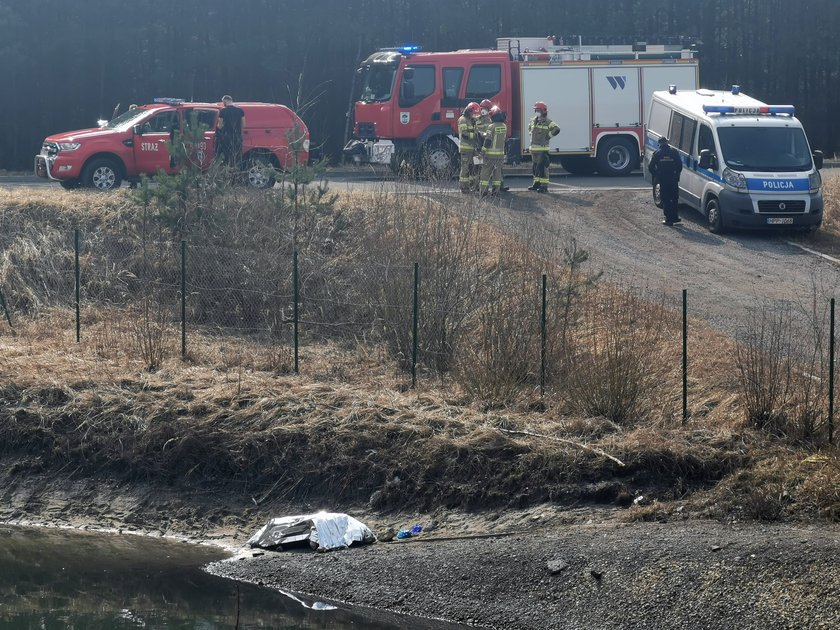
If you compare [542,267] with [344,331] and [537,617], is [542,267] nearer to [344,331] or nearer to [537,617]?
[344,331]

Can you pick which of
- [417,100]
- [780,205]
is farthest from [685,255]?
[417,100]

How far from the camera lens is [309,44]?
30.3 metres

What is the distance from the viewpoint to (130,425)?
12.0 meters

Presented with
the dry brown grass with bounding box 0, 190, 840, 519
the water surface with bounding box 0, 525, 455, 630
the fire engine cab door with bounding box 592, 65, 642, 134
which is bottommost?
the water surface with bounding box 0, 525, 455, 630

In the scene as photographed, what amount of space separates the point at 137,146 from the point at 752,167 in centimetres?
1027

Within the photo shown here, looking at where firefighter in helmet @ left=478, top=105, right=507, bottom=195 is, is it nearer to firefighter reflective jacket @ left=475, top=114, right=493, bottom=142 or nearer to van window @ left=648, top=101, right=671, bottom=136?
firefighter reflective jacket @ left=475, top=114, right=493, bottom=142

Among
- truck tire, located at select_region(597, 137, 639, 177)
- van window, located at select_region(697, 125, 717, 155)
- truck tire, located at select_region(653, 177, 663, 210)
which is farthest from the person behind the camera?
truck tire, located at select_region(597, 137, 639, 177)

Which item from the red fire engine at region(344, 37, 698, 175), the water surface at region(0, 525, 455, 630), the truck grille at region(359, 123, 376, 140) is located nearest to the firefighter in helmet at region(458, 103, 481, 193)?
the red fire engine at region(344, 37, 698, 175)

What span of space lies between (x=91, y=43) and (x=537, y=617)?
2430 cm

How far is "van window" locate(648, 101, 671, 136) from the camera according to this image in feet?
69.8

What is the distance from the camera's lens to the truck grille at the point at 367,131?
2489 centimetres

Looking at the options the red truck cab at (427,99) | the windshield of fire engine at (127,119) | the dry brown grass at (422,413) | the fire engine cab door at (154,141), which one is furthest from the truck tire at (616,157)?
the dry brown grass at (422,413)

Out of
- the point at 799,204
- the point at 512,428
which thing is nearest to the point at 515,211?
the point at 799,204

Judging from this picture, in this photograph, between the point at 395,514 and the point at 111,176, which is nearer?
the point at 395,514
